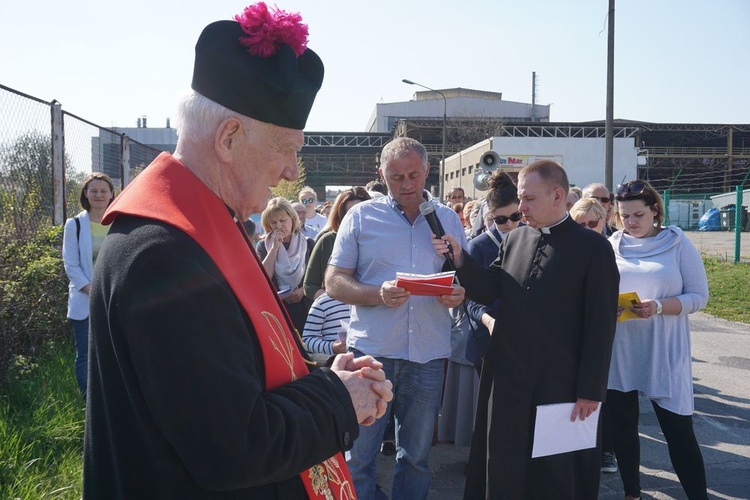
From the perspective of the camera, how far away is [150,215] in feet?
4.53

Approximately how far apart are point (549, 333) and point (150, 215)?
8.30ft

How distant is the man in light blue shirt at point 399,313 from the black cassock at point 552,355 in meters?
0.39

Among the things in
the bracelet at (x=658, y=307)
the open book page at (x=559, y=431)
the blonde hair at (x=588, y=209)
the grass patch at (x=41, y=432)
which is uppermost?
the blonde hair at (x=588, y=209)

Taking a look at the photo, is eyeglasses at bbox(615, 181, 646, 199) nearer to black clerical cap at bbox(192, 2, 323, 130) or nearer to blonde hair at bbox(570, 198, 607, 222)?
blonde hair at bbox(570, 198, 607, 222)

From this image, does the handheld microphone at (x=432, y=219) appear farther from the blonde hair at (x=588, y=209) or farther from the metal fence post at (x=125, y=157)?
the metal fence post at (x=125, y=157)

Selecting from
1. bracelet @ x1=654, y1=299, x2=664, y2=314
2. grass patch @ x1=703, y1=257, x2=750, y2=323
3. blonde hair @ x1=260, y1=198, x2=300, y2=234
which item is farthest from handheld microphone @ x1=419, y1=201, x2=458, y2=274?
grass patch @ x1=703, y1=257, x2=750, y2=323

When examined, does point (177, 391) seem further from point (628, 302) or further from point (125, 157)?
point (125, 157)

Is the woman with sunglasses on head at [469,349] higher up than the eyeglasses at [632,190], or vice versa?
the eyeglasses at [632,190]

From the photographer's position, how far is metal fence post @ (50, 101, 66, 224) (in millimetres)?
7077

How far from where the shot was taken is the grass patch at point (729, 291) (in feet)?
36.7

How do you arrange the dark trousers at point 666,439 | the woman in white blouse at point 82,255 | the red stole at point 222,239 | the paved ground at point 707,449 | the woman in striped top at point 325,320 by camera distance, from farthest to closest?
the woman in white blouse at point 82,255
the woman in striped top at point 325,320
the paved ground at point 707,449
the dark trousers at point 666,439
the red stole at point 222,239

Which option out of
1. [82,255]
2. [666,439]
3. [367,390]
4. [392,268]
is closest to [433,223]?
[392,268]

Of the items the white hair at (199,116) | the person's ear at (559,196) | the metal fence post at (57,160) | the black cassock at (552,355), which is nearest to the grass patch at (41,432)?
the metal fence post at (57,160)

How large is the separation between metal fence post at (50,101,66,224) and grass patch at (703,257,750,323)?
10.2 meters
